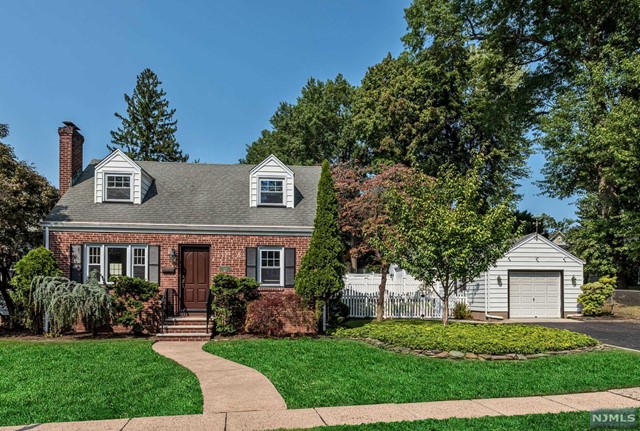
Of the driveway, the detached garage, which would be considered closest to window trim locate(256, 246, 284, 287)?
the detached garage

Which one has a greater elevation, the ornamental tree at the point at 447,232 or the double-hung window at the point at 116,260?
the ornamental tree at the point at 447,232

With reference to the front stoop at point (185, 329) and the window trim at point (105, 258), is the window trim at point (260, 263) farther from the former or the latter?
the window trim at point (105, 258)

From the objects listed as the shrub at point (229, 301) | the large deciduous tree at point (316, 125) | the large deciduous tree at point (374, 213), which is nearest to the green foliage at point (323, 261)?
the shrub at point (229, 301)

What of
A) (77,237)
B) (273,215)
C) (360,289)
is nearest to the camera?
(77,237)

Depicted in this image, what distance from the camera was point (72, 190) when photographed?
1583 cm

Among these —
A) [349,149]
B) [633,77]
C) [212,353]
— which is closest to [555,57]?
[633,77]

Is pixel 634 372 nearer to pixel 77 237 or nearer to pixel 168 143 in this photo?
pixel 77 237

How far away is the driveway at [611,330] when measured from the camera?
12.1 meters

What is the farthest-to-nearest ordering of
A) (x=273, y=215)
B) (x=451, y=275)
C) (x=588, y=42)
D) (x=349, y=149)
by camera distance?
(x=349, y=149)
(x=588, y=42)
(x=273, y=215)
(x=451, y=275)

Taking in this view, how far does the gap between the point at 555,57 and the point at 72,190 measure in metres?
25.3

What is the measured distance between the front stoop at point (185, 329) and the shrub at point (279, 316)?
1308 mm

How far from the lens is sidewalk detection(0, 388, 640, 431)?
5266mm

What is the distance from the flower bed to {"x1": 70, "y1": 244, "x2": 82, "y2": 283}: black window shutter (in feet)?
29.9

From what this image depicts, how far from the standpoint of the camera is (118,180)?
1566 centimetres
